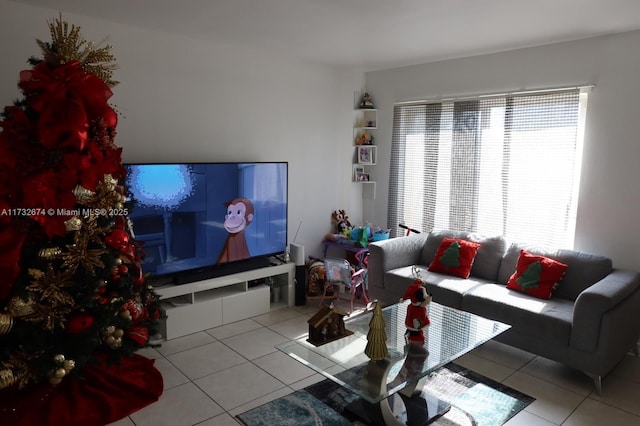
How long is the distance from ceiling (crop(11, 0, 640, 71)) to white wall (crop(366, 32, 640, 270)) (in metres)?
0.12

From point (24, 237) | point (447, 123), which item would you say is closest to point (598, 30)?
point (447, 123)

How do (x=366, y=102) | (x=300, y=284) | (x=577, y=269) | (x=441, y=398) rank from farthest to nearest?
(x=366, y=102) < (x=300, y=284) < (x=577, y=269) < (x=441, y=398)

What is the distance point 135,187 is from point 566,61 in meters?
3.58

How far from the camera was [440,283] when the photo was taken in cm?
385

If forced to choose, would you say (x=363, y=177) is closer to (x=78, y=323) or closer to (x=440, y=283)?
(x=440, y=283)

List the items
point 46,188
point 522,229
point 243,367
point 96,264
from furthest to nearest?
point 522,229 < point 243,367 < point 96,264 < point 46,188

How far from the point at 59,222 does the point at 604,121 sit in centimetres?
→ 391

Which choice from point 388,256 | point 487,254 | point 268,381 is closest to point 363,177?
point 388,256

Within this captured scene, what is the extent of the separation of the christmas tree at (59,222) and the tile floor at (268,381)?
52cm

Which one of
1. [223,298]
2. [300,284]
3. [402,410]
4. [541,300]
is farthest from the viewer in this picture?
[300,284]

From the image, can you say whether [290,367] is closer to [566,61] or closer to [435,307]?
[435,307]

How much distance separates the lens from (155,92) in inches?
147

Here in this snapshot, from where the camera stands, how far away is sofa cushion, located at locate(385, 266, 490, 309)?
3703 mm

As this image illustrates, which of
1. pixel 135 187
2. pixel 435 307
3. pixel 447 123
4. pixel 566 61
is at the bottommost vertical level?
pixel 435 307
